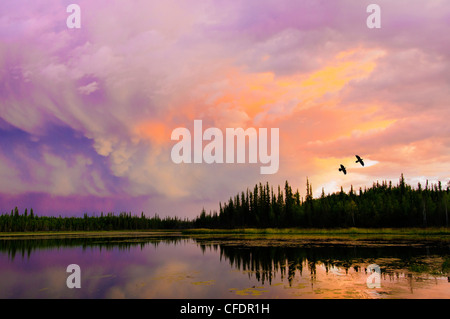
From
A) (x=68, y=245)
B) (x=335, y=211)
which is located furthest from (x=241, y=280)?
(x=335, y=211)

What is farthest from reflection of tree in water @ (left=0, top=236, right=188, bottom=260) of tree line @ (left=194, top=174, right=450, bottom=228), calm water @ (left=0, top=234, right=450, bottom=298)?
tree line @ (left=194, top=174, right=450, bottom=228)

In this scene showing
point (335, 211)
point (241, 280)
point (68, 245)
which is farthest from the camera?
point (335, 211)

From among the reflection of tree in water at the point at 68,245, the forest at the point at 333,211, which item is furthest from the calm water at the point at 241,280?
the forest at the point at 333,211

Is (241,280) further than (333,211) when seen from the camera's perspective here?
No

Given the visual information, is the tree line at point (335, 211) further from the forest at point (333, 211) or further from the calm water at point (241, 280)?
the calm water at point (241, 280)

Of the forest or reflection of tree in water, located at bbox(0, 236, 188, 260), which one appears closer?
reflection of tree in water, located at bbox(0, 236, 188, 260)

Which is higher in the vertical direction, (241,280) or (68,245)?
(241,280)

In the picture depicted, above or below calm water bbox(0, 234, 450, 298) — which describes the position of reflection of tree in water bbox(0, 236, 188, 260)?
below

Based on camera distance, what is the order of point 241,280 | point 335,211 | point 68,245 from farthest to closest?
1. point 335,211
2. point 68,245
3. point 241,280

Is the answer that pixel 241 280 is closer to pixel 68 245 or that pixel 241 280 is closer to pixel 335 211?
pixel 68 245

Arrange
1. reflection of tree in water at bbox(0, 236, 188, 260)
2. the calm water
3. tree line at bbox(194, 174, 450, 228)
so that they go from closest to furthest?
the calm water → reflection of tree in water at bbox(0, 236, 188, 260) → tree line at bbox(194, 174, 450, 228)

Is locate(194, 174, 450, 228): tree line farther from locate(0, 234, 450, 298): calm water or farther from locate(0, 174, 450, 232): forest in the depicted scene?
locate(0, 234, 450, 298): calm water

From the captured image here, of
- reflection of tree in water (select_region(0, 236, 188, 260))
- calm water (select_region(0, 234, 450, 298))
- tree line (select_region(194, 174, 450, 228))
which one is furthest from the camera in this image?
tree line (select_region(194, 174, 450, 228))
